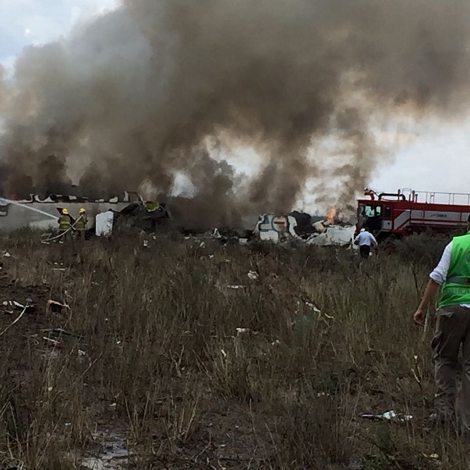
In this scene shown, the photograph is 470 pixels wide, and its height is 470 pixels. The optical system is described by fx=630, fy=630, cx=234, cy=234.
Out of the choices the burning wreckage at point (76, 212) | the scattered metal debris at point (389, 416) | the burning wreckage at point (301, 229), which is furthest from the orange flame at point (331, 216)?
the scattered metal debris at point (389, 416)

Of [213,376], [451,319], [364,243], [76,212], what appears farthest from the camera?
[76,212]

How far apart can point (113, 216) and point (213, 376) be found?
68.5ft

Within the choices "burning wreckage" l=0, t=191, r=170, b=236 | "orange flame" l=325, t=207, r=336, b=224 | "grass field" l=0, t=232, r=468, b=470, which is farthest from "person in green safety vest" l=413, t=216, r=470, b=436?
"orange flame" l=325, t=207, r=336, b=224

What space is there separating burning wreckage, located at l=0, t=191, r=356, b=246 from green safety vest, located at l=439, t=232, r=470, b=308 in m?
19.9

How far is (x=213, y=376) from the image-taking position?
478cm

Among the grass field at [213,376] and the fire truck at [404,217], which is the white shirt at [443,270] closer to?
the grass field at [213,376]

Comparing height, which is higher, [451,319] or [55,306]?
[451,319]

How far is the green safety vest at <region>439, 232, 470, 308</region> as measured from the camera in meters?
4.30

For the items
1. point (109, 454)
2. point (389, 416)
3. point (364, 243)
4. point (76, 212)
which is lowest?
point (109, 454)

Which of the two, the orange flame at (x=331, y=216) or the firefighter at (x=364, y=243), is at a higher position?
the orange flame at (x=331, y=216)

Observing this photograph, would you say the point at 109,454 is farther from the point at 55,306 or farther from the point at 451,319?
the point at 55,306

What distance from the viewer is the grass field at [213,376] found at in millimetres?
3340

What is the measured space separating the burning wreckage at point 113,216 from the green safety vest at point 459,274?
19.9 meters

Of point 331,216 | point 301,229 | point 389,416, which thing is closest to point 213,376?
point 389,416
